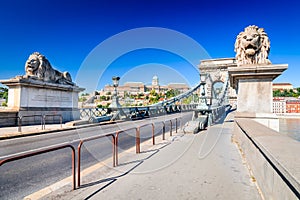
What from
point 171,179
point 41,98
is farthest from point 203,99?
point 41,98

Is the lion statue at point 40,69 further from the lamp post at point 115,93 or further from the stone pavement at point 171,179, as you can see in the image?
the stone pavement at point 171,179

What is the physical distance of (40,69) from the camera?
42.9ft

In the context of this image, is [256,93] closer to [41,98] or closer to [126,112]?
[41,98]

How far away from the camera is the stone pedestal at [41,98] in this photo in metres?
11.8

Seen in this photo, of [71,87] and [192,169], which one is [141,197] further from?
[71,87]

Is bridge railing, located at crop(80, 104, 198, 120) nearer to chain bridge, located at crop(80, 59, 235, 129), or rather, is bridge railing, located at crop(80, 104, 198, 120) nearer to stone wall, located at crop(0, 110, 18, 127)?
chain bridge, located at crop(80, 59, 235, 129)

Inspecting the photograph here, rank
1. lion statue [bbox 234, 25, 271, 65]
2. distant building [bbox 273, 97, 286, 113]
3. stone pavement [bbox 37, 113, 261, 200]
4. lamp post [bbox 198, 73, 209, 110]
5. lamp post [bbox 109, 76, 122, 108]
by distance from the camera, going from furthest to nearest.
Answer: lamp post [bbox 109, 76, 122, 108] → lamp post [bbox 198, 73, 209, 110] → distant building [bbox 273, 97, 286, 113] → lion statue [bbox 234, 25, 271, 65] → stone pavement [bbox 37, 113, 261, 200]

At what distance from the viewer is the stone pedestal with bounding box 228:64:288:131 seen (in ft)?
15.3

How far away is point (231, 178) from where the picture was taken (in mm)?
3559

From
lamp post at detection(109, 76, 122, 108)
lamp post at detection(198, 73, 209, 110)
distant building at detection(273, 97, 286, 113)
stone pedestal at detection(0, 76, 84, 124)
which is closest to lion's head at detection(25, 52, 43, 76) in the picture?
stone pedestal at detection(0, 76, 84, 124)

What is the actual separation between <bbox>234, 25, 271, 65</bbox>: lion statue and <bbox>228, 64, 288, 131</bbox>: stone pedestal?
37 centimetres

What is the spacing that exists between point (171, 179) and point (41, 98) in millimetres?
12085

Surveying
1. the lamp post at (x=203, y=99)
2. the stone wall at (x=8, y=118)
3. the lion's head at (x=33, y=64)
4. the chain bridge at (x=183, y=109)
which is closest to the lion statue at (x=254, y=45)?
the chain bridge at (x=183, y=109)

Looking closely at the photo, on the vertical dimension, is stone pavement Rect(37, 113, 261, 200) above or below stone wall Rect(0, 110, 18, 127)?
below
